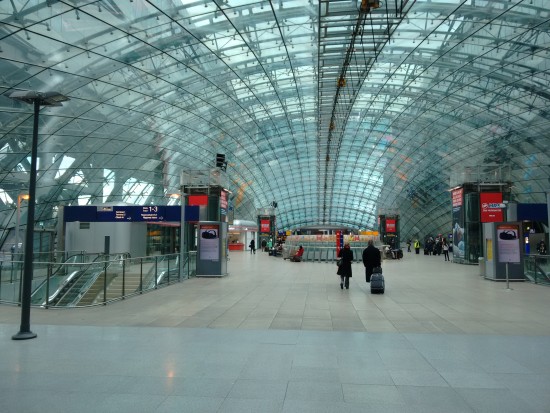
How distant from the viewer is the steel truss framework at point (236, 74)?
24078 millimetres

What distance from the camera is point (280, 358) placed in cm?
673

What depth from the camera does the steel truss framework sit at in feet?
79.0

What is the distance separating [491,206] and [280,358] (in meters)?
27.9

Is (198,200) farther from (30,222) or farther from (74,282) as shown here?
(30,222)

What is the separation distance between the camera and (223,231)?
20.9 m

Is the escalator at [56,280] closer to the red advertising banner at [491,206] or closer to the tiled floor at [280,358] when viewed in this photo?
the tiled floor at [280,358]

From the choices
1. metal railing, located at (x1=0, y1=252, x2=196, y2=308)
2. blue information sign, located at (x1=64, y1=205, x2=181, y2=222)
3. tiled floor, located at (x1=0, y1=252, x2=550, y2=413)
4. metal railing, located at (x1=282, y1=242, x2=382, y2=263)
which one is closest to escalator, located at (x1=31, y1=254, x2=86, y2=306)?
metal railing, located at (x1=0, y1=252, x2=196, y2=308)

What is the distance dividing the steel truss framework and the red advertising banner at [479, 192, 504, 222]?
9.53ft

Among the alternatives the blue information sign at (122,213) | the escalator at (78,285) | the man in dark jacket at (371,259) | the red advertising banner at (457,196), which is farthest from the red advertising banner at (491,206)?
the escalator at (78,285)

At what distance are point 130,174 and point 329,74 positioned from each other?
1022 inches

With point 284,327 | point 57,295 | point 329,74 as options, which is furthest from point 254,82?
point 284,327

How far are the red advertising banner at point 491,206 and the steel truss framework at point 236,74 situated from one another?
291cm

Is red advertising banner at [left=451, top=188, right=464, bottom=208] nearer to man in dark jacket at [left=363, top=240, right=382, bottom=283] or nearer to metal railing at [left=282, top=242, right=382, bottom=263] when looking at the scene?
metal railing at [left=282, top=242, right=382, bottom=263]

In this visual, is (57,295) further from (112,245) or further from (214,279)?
(112,245)
